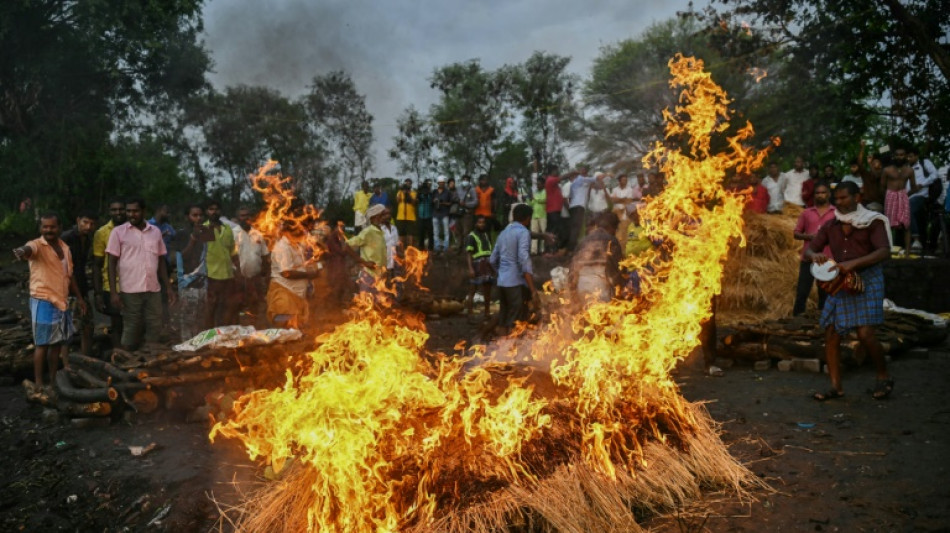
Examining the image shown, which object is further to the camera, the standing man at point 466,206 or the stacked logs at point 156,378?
the standing man at point 466,206

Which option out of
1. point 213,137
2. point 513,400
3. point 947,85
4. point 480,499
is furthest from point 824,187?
point 213,137

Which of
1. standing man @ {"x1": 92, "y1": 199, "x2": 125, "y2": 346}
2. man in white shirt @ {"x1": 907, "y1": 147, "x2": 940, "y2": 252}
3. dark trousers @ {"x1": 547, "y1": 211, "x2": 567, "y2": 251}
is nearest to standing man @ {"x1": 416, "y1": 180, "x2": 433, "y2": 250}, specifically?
dark trousers @ {"x1": 547, "y1": 211, "x2": 567, "y2": 251}

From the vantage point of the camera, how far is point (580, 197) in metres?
15.2

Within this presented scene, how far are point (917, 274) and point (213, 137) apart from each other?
24857mm

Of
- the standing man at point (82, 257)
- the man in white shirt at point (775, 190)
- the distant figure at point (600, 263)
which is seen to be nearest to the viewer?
the distant figure at point (600, 263)

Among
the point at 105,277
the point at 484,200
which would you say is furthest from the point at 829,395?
the point at 484,200

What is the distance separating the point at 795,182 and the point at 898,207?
6.99ft

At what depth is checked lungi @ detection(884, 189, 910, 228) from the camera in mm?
11102

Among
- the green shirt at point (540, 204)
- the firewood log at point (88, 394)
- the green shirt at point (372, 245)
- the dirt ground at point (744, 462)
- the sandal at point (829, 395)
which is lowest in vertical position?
the dirt ground at point (744, 462)

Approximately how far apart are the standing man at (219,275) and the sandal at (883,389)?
815cm

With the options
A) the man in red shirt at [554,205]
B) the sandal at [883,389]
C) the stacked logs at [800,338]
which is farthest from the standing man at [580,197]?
the sandal at [883,389]

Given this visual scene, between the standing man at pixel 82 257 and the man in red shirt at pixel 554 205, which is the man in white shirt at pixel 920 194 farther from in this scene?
the standing man at pixel 82 257

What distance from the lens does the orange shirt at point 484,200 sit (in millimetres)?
15633

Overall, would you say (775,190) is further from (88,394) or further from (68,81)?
(68,81)
